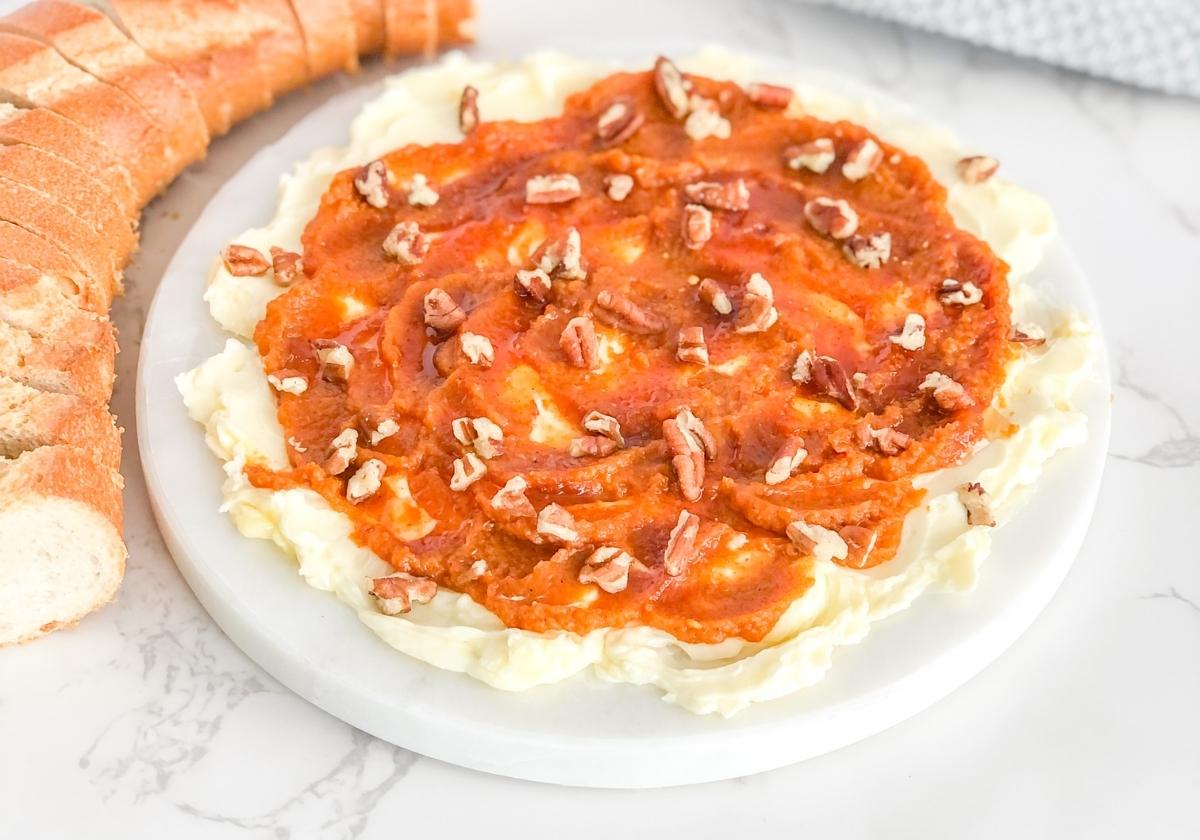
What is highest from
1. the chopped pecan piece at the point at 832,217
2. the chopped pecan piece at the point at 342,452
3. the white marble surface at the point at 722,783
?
the chopped pecan piece at the point at 832,217

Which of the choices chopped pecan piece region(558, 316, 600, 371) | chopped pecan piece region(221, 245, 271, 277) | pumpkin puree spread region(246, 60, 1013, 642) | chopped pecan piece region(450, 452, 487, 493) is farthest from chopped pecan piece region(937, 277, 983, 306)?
chopped pecan piece region(221, 245, 271, 277)

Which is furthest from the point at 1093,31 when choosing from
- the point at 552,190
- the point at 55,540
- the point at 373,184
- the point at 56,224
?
the point at 55,540

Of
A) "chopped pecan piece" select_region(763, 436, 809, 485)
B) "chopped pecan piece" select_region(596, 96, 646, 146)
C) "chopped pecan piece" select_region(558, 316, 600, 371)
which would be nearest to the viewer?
"chopped pecan piece" select_region(763, 436, 809, 485)

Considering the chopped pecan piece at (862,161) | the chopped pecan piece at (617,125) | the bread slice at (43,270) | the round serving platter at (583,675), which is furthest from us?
the chopped pecan piece at (617,125)

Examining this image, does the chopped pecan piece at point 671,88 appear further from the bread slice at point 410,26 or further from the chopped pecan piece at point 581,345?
the chopped pecan piece at point 581,345

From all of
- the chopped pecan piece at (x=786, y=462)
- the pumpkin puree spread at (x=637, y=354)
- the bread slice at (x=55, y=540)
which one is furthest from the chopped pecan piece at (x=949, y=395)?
the bread slice at (x=55, y=540)

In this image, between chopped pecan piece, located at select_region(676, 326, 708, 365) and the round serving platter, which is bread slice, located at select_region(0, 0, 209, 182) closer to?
the round serving platter

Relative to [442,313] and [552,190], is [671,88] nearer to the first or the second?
[552,190]
